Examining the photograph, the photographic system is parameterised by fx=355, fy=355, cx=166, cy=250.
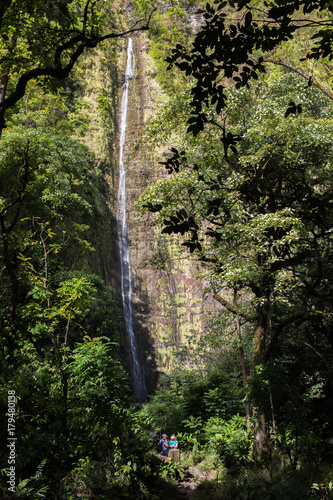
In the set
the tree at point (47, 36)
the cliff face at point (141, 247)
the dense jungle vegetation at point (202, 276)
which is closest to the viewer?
the dense jungle vegetation at point (202, 276)

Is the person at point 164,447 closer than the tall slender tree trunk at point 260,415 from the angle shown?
No

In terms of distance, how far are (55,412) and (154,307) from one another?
16.1 metres

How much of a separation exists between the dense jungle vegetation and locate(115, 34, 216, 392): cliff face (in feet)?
22.5

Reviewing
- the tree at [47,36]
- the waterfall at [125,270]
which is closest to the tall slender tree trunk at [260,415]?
the tree at [47,36]

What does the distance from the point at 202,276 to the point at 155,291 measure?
1399cm

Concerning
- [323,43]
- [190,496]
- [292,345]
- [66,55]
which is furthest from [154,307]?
[323,43]

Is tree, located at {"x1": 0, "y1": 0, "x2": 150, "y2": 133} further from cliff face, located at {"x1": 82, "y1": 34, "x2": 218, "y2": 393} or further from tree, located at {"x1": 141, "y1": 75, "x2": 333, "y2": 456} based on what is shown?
cliff face, located at {"x1": 82, "y1": 34, "x2": 218, "y2": 393}

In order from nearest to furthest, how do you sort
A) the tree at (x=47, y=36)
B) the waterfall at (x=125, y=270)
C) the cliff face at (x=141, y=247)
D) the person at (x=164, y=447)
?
the tree at (x=47, y=36), the person at (x=164, y=447), the waterfall at (x=125, y=270), the cliff face at (x=141, y=247)

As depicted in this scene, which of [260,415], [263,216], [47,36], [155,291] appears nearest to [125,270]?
[155,291]

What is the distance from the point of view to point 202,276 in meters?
7.44

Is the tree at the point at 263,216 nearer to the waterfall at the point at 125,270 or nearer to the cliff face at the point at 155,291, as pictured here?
the cliff face at the point at 155,291

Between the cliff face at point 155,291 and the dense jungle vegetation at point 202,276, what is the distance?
22.5 ft

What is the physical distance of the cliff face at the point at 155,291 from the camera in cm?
1955

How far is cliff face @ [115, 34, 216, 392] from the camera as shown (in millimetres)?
19547
